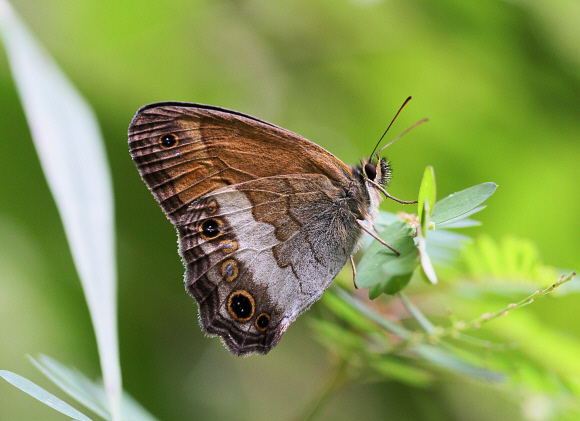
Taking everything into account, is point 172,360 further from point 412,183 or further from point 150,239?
point 412,183

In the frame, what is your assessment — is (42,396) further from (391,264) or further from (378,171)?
(378,171)

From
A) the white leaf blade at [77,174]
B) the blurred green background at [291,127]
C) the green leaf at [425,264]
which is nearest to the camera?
the green leaf at [425,264]

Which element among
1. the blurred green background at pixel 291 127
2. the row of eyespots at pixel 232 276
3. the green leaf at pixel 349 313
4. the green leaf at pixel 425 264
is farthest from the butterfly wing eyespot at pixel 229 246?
the blurred green background at pixel 291 127

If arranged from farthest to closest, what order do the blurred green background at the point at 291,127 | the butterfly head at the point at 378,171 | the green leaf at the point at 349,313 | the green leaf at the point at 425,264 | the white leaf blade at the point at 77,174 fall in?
the blurred green background at the point at 291,127
the butterfly head at the point at 378,171
the green leaf at the point at 349,313
the white leaf blade at the point at 77,174
the green leaf at the point at 425,264

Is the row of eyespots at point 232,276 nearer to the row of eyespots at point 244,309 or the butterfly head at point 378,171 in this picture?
the row of eyespots at point 244,309

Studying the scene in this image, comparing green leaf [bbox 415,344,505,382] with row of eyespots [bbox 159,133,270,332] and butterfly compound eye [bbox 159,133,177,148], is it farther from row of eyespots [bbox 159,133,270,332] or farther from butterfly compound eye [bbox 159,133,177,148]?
butterfly compound eye [bbox 159,133,177,148]

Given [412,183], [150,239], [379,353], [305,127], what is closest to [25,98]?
[379,353]
